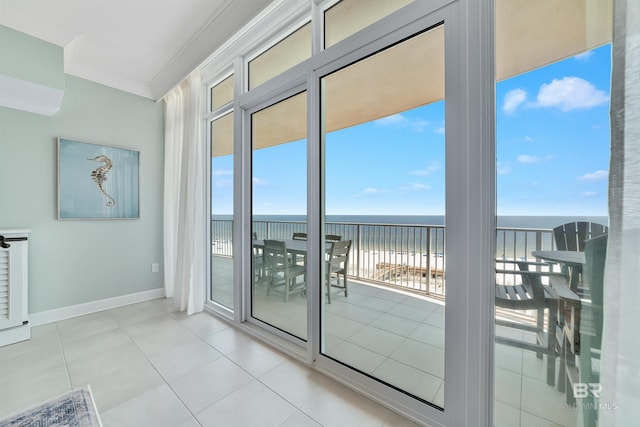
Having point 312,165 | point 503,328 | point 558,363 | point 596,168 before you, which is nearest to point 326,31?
point 312,165

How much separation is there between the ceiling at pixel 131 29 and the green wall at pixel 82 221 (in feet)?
1.55

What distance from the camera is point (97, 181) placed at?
3072 mm

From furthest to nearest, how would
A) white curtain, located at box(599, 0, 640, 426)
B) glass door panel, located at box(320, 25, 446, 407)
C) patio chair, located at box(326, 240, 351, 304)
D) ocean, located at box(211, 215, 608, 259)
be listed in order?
patio chair, located at box(326, 240, 351, 304)
glass door panel, located at box(320, 25, 446, 407)
ocean, located at box(211, 215, 608, 259)
white curtain, located at box(599, 0, 640, 426)

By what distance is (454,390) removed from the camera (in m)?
1.31

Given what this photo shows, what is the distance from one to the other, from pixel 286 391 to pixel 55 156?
11.3ft

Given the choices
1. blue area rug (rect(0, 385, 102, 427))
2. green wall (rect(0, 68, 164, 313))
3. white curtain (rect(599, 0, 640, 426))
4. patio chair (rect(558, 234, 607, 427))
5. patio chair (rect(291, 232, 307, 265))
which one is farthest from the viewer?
green wall (rect(0, 68, 164, 313))

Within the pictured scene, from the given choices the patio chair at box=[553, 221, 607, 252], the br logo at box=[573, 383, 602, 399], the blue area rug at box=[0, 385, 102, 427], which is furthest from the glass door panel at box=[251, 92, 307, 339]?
the br logo at box=[573, 383, 602, 399]

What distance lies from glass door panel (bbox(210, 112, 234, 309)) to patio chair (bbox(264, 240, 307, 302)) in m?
0.51

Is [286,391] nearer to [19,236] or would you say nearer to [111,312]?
[111,312]

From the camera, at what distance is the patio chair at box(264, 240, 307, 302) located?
2.45 m

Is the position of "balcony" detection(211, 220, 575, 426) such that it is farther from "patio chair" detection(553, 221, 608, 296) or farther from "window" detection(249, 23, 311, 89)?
"window" detection(249, 23, 311, 89)

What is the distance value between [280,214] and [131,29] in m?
2.25

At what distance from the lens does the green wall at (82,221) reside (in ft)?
8.51

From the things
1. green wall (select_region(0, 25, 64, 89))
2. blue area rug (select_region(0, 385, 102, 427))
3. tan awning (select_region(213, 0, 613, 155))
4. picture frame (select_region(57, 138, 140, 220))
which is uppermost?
green wall (select_region(0, 25, 64, 89))
